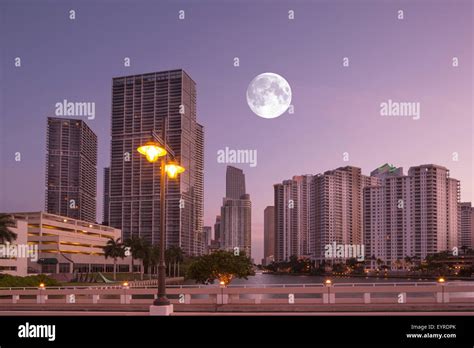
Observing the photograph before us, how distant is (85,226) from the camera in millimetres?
161500

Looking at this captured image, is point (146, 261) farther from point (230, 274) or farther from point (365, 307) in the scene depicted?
point (365, 307)

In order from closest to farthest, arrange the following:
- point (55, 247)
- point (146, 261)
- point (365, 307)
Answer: point (365, 307) → point (55, 247) → point (146, 261)

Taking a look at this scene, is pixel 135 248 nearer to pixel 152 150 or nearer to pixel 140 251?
pixel 140 251

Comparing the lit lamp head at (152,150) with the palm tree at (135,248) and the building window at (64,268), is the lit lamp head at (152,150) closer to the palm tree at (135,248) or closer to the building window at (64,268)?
the building window at (64,268)

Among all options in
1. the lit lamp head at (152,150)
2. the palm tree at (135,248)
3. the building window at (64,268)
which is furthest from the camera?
the palm tree at (135,248)

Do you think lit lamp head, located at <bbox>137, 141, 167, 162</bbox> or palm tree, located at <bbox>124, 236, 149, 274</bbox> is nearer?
lit lamp head, located at <bbox>137, 141, 167, 162</bbox>

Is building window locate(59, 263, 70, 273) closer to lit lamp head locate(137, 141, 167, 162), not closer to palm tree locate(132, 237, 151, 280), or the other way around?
palm tree locate(132, 237, 151, 280)

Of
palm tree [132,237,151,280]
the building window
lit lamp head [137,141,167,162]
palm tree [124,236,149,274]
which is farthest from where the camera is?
palm tree [132,237,151,280]

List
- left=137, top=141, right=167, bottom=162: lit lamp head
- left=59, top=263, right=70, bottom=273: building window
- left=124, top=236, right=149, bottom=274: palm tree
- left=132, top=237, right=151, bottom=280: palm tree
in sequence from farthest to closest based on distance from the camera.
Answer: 1. left=132, top=237, right=151, bottom=280: palm tree
2. left=124, top=236, right=149, bottom=274: palm tree
3. left=59, top=263, right=70, bottom=273: building window
4. left=137, top=141, right=167, bottom=162: lit lamp head

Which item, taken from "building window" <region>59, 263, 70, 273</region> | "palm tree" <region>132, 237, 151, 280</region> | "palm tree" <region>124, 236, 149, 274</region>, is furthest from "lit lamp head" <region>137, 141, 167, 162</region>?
"palm tree" <region>132, 237, 151, 280</region>

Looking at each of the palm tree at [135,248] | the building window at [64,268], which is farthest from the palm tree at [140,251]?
the building window at [64,268]

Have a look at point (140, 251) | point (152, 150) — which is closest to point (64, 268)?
point (140, 251)
